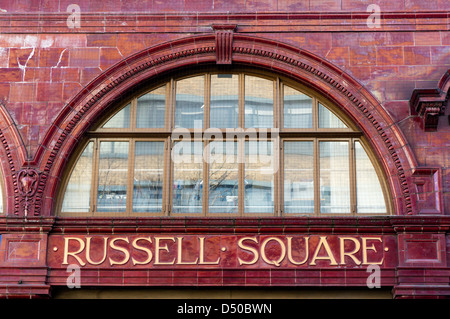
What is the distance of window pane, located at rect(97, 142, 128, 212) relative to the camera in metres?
13.8

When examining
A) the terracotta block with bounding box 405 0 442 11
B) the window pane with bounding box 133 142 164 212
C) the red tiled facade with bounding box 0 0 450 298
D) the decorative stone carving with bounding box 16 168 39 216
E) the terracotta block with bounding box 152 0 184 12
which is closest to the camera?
the red tiled facade with bounding box 0 0 450 298

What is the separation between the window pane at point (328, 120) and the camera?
14.1m

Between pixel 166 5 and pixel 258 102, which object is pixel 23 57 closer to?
pixel 166 5

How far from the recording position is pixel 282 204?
1366 centimetres

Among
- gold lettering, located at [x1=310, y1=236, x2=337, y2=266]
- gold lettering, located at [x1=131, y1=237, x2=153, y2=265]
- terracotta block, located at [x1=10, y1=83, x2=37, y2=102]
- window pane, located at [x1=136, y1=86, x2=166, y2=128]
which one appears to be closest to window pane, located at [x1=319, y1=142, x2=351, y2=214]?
gold lettering, located at [x1=310, y1=236, x2=337, y2=266]

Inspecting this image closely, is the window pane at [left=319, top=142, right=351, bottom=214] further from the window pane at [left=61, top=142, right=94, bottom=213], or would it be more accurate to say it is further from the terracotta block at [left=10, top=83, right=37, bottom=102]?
the terracotta block at [left=10, top=83, right=37, bottom=102]

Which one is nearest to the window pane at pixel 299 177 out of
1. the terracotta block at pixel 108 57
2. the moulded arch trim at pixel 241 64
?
the moulded arch trim at pixel 241 64

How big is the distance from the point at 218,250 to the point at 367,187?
299 cm

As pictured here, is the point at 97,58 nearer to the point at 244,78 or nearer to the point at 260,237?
the point at 244,78

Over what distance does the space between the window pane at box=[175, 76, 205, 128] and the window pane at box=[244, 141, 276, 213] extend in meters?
1.09

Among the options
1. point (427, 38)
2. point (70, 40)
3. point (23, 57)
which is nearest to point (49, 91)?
point (23, 57)

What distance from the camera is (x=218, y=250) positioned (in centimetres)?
1320

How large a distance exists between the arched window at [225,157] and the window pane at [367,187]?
0.06ft

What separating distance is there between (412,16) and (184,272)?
6.45 m
